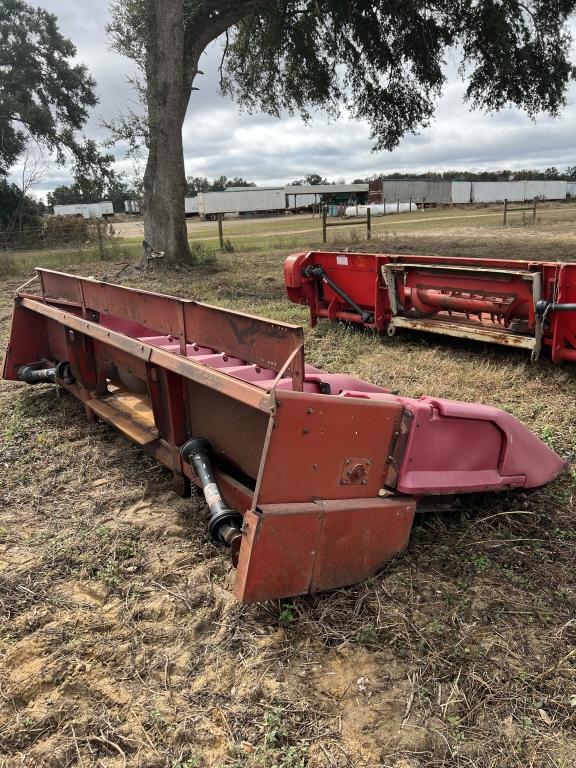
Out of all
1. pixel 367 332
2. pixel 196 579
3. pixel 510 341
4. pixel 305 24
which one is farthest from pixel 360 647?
pixel 305 24

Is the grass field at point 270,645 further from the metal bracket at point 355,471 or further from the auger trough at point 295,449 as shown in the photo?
the metal bracket at point 355,471

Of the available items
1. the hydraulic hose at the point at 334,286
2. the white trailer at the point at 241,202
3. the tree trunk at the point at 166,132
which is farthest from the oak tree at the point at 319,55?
the white trailer at the point at 241,202

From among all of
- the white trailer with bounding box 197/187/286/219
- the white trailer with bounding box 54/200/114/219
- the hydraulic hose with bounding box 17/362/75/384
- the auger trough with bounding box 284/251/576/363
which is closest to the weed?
the hydraulic hose with bounding box 17/362/75/384

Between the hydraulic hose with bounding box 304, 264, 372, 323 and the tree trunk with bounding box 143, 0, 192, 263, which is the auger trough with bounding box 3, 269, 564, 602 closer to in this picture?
the hydraulic hose with bounding box 304, 264, 372, 323

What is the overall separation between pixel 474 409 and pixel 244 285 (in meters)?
9.54

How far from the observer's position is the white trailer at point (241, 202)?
2352 inches

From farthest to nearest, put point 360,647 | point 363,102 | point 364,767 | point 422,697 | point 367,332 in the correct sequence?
point 363,102
point 367,332
point 360,647
point 422,697
point 364,767

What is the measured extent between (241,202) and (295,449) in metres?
61.9

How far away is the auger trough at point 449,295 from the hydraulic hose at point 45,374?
3.22 m

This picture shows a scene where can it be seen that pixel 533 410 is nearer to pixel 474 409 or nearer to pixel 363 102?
pixel 474 409

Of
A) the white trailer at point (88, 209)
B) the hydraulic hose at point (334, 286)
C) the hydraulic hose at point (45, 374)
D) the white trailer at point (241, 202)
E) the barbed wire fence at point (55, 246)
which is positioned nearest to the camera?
the hydraulic hose at point (45, 374)

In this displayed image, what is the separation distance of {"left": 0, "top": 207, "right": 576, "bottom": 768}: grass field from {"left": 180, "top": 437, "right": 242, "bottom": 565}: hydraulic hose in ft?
0.80

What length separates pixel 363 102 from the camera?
→ 16.8 meters

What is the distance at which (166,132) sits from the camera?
1346 centimetres
